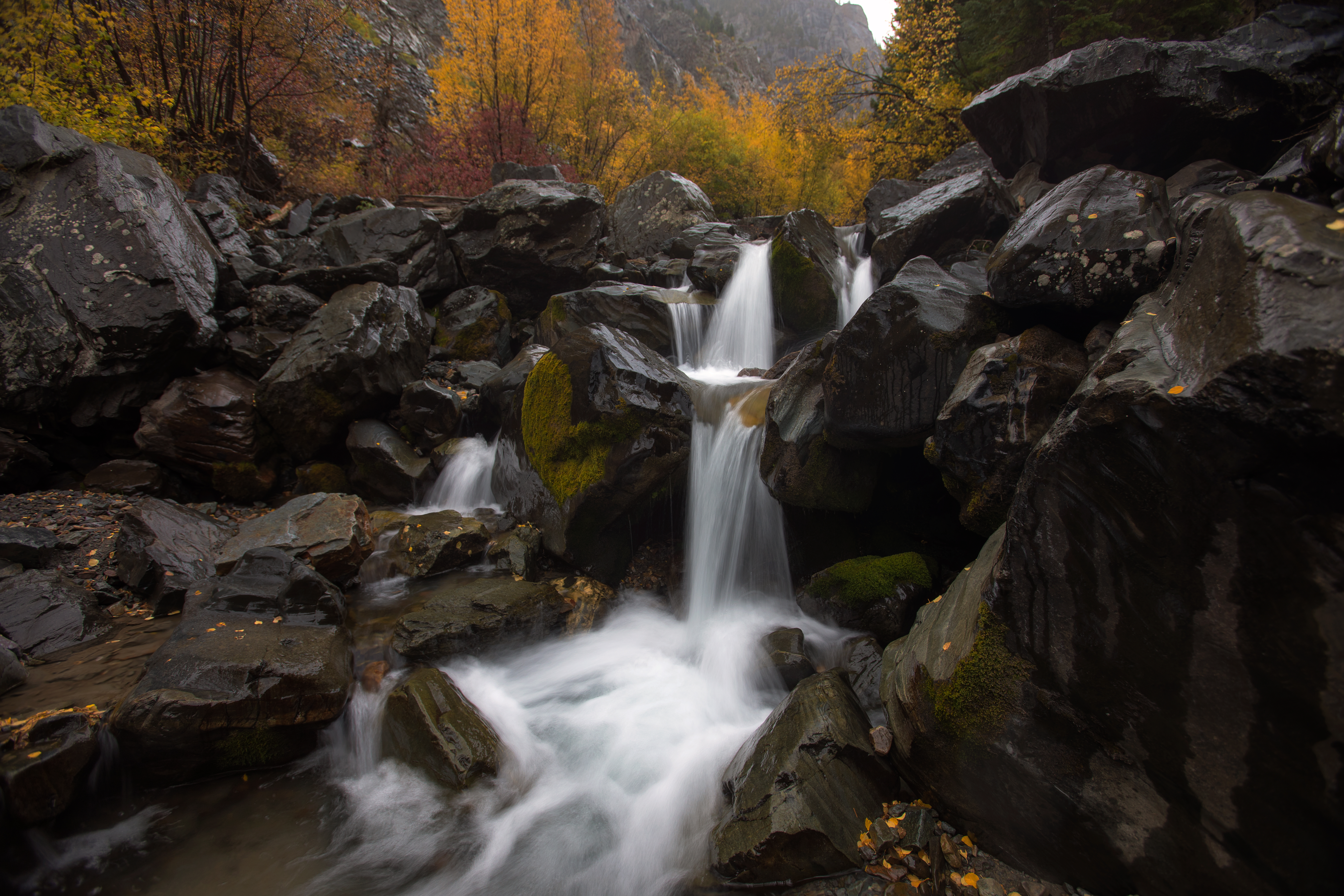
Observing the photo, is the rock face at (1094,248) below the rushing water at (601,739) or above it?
above

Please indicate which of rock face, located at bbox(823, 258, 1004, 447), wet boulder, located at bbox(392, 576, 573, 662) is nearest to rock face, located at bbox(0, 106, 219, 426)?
wet boulder, located at bbox(392, 576, 573, 662)

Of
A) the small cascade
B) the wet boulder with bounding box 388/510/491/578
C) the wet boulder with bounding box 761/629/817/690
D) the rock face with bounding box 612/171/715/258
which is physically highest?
the rock face with bounding box 612/171/715/258

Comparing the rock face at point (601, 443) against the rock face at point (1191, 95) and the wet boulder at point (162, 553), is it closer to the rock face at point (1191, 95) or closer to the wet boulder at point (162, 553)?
the wet boulder at point (162, 553)

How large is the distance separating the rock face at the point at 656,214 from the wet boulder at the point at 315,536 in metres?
10.6

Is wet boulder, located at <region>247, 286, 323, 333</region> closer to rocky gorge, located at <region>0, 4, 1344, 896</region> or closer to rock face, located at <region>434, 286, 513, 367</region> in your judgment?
rocky gorge, located at <region>0, 4, 1344, 896</region>

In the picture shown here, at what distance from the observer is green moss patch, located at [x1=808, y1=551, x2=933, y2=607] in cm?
482

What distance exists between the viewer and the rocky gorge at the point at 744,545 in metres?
2.05

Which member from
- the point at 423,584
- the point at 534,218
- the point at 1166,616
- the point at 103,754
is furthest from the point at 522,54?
the point at 1166,616

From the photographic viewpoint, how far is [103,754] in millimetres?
3498

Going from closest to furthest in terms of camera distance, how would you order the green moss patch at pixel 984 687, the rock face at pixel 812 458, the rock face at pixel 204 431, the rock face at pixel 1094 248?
the green moss patch at pixel 984 687
the rock face at pixel 1094 248
the rock face at pixel 812 458
the rock face at pixel 204 431

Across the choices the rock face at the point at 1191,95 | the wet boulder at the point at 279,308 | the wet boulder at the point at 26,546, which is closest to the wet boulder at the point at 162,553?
the wet boulder at the point at 26,546

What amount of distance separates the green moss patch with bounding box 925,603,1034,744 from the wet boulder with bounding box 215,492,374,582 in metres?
5.91

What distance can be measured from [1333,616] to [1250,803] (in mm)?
861

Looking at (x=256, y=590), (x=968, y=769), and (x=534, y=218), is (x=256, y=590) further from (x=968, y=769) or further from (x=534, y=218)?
(x=534, y=218)
